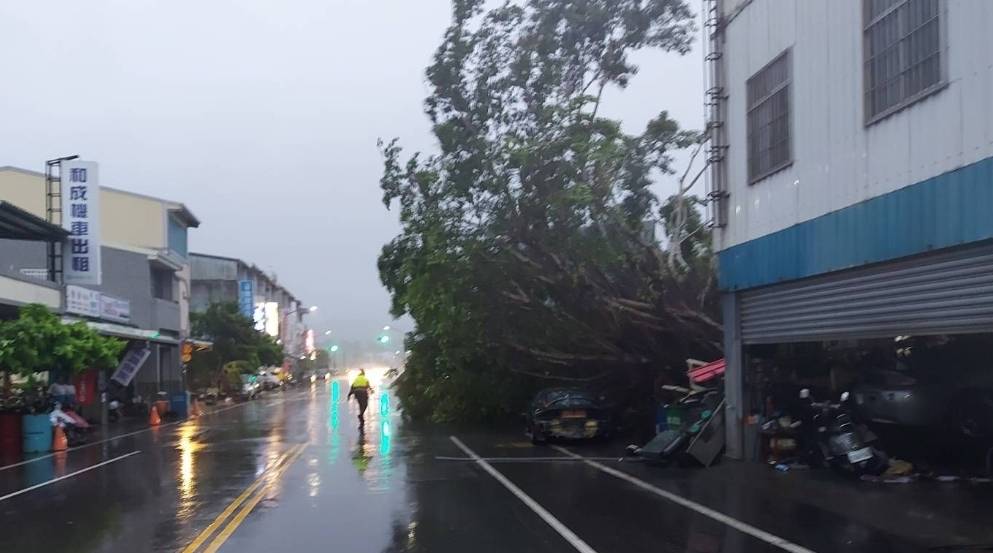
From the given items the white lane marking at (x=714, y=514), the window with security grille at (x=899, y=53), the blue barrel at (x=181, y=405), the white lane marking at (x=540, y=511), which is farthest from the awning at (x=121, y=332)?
the window with security grille at (x=899, y=53)

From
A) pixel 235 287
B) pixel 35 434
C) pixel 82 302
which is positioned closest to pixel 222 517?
pixel 35 434

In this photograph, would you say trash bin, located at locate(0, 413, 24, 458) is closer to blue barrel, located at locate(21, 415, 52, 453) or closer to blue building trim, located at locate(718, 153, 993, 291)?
blue barrel, located at locate(21, 415, 52, 453)

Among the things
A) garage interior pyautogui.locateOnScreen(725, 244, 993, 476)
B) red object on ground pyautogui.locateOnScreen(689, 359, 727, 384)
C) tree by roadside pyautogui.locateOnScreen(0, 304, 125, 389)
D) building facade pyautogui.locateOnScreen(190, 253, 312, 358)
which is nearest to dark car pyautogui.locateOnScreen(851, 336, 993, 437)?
Answer: garage interior pyautogui.locateOnScreen(725, 244, 993, 476)

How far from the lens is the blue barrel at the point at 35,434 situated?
2564cm

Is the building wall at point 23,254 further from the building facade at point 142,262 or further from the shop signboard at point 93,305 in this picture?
the shop signboard at point 93,305

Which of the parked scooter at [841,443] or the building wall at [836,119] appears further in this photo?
the parked scooter at [841,443]

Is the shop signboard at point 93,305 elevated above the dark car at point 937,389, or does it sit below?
above

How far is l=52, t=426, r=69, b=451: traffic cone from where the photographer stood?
2592cm

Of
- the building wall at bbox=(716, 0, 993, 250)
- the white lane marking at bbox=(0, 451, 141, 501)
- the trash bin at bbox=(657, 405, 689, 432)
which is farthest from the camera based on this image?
the trash bin at bbox=(657, 405, 689, 432)

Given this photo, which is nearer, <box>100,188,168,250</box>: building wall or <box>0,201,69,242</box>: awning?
<box>0,201,69,242</box>: awning

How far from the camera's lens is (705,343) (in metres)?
24.1

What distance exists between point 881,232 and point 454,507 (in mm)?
6564

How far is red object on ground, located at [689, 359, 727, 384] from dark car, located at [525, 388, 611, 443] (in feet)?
10.9

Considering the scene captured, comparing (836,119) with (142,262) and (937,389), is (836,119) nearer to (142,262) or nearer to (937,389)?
(937,389)
